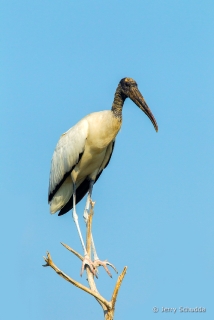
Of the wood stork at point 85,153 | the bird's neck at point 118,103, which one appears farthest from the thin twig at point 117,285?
the bird's neck at point 118,103

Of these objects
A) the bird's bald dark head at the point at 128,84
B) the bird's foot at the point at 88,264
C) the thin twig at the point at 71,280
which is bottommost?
the thin twig at the point at 71,280

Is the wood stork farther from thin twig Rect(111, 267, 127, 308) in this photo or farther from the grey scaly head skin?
thin twig Rect(111, 267, 127, 308)

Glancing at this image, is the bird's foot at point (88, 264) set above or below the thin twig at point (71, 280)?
above

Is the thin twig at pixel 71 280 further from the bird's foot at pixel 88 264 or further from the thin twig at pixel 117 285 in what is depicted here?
the bird's foot at pixel 88 264

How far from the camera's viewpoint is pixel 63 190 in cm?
1145

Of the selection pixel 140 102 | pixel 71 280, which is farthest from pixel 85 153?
pixel 71 280

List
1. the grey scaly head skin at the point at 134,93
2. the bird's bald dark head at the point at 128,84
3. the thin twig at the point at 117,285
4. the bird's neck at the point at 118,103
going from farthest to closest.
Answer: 1. the bird's bald dark head at the point at 128,84
2. the bird's neck at the point at 118,103
3. the grey scaly head skin at the point at 134,93
4. the thin twig at the point at 117,285

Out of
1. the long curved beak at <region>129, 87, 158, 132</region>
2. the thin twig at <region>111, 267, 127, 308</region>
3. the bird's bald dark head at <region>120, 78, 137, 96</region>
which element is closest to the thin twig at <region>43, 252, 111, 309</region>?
the thin twig at <region>111, 267, 127, 308</region>

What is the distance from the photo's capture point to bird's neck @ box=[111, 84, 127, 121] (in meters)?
10.6

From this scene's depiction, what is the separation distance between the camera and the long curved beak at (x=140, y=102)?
1024cm

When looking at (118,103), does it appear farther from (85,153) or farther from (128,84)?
(85,153)

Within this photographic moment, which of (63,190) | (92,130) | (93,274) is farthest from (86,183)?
(93,274)

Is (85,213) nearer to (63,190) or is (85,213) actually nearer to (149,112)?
(63,190)

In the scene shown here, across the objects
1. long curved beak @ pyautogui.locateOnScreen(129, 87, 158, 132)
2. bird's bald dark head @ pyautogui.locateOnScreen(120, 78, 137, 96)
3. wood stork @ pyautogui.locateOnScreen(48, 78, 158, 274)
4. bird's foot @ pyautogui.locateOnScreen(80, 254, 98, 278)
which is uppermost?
bird's bald dark head @ pyautogui.locateOnScreen(120, 78, 137, 96)
